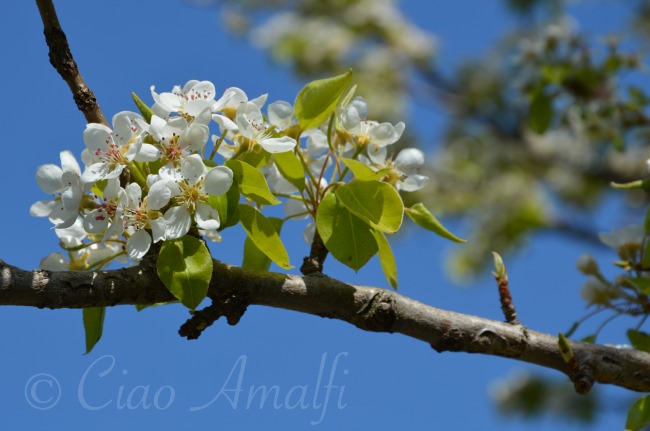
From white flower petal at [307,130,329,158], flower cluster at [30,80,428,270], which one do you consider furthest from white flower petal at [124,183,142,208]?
white flower petal at [307,130,329,158]

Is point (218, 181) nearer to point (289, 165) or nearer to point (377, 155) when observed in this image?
point (289, 165)

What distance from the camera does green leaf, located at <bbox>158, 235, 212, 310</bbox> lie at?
3.45ft

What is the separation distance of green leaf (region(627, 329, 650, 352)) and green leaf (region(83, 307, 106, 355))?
97 cm

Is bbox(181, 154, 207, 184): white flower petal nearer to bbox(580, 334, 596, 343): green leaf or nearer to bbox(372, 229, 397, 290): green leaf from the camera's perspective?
bbox(372, 229, 397, 290): green leaf

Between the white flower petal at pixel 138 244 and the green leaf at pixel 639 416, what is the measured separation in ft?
2.75

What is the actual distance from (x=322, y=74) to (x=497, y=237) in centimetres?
204

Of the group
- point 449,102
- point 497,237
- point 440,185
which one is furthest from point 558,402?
point 449,102

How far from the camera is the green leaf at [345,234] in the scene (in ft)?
3.92

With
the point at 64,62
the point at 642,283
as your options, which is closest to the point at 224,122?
the point at 64,62

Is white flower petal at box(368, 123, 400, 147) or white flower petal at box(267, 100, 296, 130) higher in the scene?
white flower petal at box(368, 123, 400, 147)

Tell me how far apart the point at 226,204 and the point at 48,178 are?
263 millimetres

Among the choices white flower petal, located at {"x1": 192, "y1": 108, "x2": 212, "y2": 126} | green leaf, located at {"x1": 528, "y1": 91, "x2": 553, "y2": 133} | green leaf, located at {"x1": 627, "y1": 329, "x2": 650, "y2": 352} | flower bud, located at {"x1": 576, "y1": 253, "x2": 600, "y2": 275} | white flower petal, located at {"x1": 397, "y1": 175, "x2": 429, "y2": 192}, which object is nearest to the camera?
white flower petal, located at {"x1": 192, "y1": 108, "x2": 212, "y2": 126}

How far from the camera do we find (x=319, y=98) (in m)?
1.24

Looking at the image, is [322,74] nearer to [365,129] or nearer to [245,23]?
[245,23]
